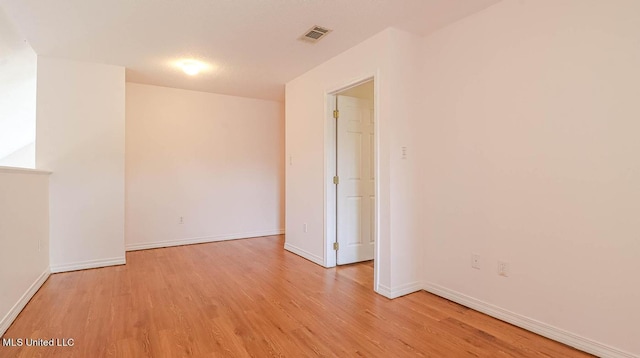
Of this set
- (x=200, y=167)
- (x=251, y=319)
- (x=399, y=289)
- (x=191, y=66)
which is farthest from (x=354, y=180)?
(x=200, y=167)

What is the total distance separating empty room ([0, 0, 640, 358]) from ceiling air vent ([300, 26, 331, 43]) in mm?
24

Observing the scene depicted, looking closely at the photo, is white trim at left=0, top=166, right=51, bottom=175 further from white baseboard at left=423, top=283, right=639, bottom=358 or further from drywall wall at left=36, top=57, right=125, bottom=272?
white baseboard at left=423, top=283, right=639, bottom=358

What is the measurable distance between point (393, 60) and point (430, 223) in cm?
153

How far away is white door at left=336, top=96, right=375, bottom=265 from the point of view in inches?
149

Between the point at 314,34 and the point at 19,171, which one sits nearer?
the point at 19,171

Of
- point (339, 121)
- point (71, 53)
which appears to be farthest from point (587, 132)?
point (71, 53)

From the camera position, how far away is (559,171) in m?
2.05

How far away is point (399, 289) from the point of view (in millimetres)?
2814

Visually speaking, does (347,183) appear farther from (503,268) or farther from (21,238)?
(21,238)

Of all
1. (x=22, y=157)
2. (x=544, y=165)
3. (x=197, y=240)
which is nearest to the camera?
(x=544, y=165)

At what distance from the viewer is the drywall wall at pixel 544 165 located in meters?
1.81

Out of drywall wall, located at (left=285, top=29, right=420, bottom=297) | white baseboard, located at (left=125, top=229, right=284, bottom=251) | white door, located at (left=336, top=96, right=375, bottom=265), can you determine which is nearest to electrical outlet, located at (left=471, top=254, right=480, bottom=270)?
drywall wall, located at (left=285, top=29, right=420, bottom=297)

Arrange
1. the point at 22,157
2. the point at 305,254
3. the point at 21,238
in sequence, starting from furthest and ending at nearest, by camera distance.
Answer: the point at 22,157, the point at 305,254, the point at 21,238

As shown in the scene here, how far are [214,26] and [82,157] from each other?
7.48 ft
